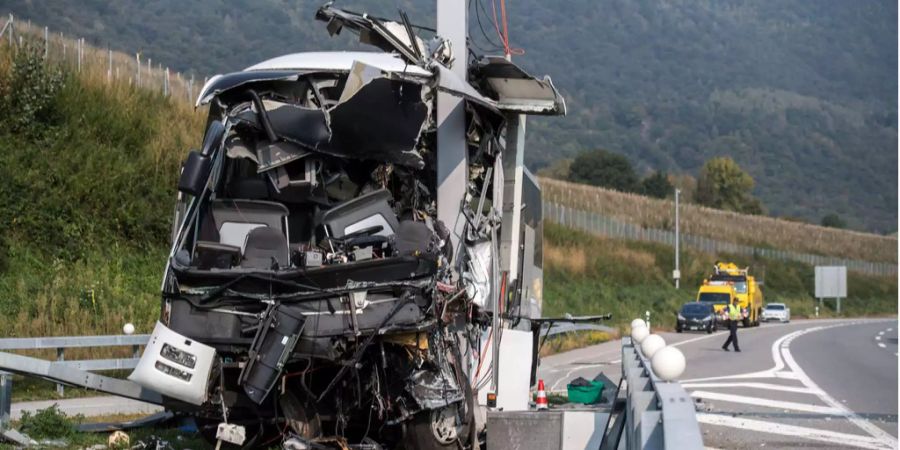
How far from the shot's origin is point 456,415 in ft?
35.4

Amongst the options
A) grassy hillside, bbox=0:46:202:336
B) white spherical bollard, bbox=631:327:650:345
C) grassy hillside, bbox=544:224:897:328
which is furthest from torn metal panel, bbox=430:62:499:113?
grassy hillside, bbox=544:224:897:328

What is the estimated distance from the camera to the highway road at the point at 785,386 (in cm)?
1385

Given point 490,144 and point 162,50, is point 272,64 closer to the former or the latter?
point 490,144

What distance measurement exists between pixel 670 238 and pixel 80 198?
5998 cm

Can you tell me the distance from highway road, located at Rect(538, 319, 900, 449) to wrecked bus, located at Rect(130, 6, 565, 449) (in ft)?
9.55

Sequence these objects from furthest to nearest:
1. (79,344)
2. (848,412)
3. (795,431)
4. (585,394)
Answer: (848,412) → (79,344) → (795,431) → (585,394)

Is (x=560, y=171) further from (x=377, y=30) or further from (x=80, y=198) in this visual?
(x=377, y=30)

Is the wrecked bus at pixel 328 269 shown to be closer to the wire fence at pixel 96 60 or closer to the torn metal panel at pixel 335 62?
the torn metal panel at pixel 335 62

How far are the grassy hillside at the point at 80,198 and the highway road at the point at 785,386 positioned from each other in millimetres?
8070

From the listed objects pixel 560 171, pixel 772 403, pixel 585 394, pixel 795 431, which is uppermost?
pixel 560 171

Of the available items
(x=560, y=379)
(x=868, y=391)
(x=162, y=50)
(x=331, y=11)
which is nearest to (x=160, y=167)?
(x=560, y=379)

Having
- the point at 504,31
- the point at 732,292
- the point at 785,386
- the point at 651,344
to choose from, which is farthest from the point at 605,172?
the point at 651,344

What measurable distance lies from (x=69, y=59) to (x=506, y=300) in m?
21.8

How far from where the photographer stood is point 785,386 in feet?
71.7
